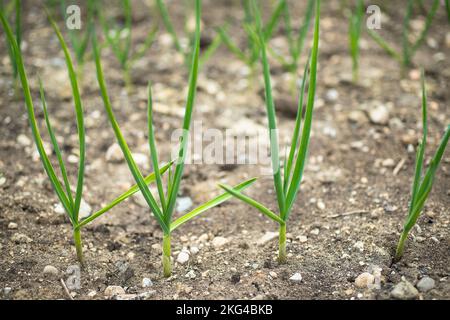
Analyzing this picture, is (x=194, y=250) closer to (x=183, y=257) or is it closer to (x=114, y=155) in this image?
(x=183, y=257)

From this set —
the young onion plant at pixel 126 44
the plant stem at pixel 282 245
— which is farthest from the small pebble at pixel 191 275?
the young onion plant at pixel 126 44

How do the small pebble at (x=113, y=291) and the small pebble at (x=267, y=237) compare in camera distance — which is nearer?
the small pebble at (x=113, y=291)

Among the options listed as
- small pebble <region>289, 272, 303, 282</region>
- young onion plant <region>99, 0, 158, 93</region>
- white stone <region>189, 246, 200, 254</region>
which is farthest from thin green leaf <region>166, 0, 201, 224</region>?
young onion plant <region>99, 0, 158, 93</region>

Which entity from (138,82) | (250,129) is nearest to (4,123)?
(138,82)

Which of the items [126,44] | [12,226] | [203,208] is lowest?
[12,226]

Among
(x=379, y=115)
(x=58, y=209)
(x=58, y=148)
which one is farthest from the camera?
(x=379, y=115)

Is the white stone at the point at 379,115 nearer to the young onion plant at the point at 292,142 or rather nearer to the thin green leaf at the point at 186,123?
the young onion plant at the point at 292,142

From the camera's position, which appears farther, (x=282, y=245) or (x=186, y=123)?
(x=282, y=245)

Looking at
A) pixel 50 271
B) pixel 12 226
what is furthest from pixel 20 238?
pixel 50 271
